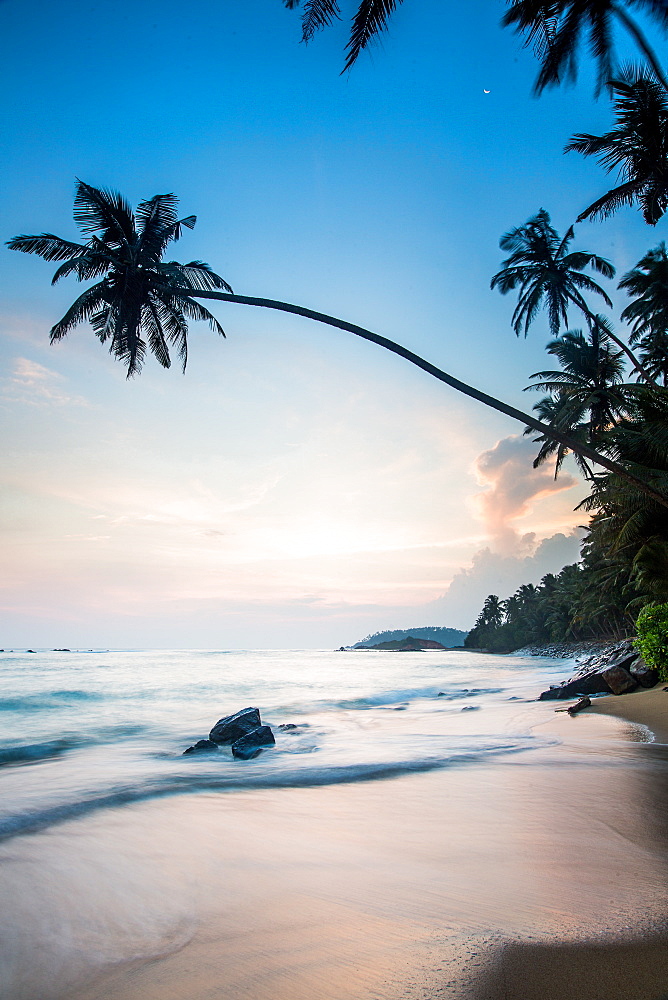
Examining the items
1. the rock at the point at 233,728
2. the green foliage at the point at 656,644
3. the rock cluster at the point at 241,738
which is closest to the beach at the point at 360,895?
the rock cluster at the point at 241,738

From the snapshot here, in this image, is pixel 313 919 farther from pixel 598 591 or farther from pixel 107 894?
pixel 598 591

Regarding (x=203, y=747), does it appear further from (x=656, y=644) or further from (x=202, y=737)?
(x=656, y=644)

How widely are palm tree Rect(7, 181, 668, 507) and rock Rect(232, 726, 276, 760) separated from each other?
7.70 m

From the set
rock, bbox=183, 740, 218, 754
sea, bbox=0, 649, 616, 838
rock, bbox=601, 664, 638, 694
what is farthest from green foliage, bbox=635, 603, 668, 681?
rock, bbox=183, 740, 218, 754

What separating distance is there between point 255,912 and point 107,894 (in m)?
1.20

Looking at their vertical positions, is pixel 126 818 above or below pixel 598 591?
below

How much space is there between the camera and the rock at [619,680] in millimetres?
13141

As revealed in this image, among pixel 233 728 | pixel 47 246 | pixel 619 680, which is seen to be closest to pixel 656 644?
pixel 619 680

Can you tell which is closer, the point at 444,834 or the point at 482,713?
the point at 444,834

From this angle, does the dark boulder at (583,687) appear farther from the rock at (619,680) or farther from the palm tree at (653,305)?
the palm tree at (653,305)

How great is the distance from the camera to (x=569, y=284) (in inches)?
894

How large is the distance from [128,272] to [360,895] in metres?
12.0

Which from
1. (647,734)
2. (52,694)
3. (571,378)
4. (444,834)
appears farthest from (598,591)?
(444,834)

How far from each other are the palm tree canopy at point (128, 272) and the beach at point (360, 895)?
30.8 ft
